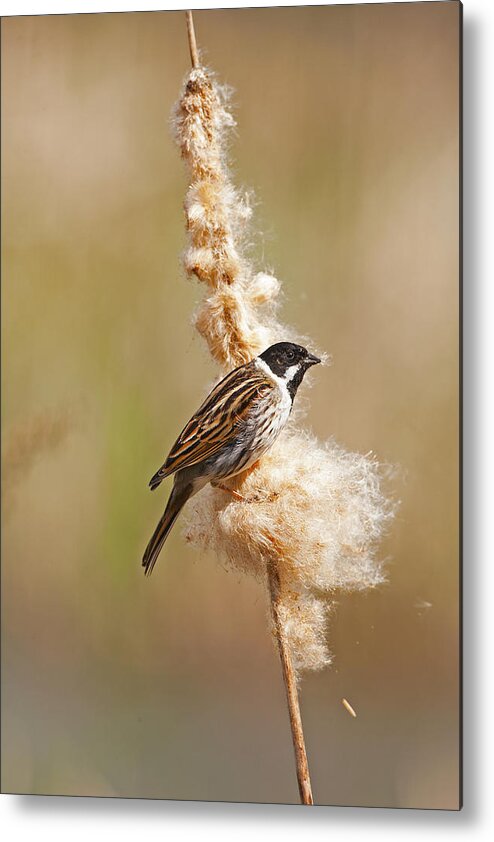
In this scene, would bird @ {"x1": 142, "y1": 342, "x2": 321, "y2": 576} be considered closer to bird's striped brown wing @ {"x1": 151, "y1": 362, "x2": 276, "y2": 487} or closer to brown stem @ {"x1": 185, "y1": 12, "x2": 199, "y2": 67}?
bird's striped brown wing @ {"x1": 151, "y1": 362, "x2": 276, "y2": 487}

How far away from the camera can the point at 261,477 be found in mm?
2051

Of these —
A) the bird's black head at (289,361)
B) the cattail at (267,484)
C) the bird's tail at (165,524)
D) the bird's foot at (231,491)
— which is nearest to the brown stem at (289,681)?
the cattail at (267,484)

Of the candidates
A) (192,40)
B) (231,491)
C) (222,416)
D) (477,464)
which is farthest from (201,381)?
(192,40)

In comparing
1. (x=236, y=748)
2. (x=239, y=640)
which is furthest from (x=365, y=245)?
(x=236, y=748)

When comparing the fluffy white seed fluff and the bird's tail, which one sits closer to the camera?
the fluffy white seed fluff

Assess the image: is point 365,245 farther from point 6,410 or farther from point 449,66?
point 6,410

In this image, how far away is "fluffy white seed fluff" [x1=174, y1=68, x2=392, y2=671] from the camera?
2.01 m

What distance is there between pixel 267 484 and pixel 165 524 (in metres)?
0.29

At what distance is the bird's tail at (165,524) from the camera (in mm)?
2166

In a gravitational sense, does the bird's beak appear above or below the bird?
above

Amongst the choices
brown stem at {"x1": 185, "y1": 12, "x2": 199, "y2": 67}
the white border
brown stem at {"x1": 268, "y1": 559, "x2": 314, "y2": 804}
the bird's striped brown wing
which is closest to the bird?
the bird's striped brown wing

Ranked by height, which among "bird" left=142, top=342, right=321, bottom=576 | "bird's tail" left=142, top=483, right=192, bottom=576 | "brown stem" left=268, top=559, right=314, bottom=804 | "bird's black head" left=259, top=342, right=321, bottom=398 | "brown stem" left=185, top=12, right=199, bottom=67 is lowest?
"brown stem" left=268, top=559, right=314, bottom=804

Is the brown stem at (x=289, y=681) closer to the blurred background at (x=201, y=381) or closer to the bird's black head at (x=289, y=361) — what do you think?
the blurred background at (x=201, y=381)

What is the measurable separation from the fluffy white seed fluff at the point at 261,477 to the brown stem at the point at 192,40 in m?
0.06
